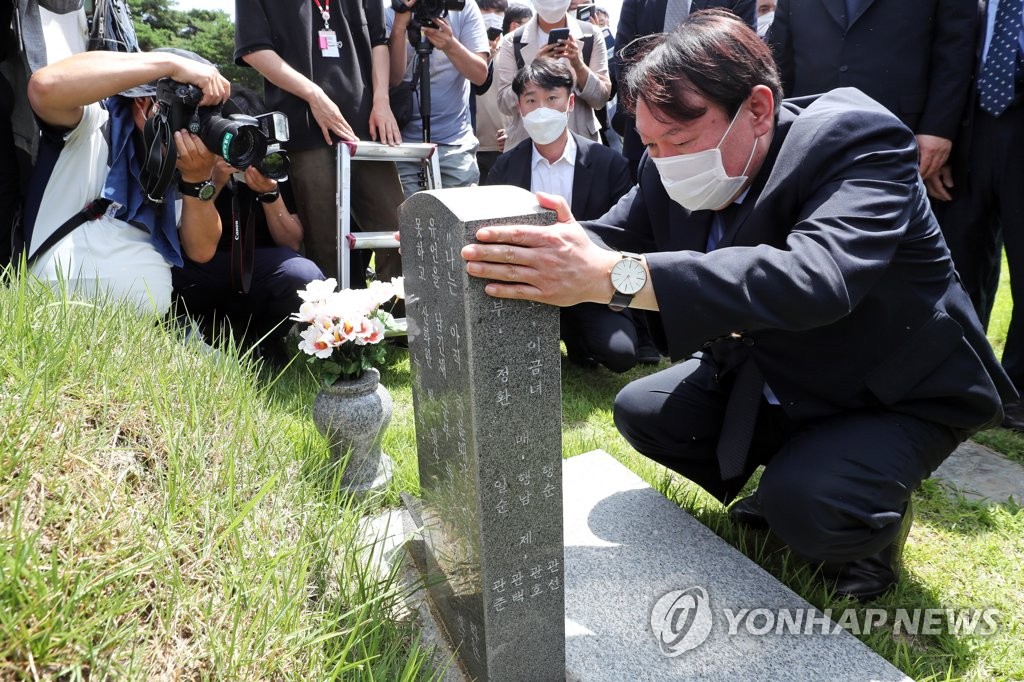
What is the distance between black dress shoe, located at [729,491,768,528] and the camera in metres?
2.50

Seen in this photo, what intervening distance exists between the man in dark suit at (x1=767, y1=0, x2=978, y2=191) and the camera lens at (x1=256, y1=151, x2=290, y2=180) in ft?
Answer: 8.37

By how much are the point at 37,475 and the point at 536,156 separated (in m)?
3.24

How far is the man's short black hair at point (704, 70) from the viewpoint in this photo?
75.1 inches

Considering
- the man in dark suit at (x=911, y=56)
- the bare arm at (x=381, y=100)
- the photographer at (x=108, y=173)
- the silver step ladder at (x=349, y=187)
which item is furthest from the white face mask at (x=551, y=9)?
the photographer at (x=108, y=173)

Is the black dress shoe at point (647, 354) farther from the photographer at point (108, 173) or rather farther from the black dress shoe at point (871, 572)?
the photographer at point (108, 173)

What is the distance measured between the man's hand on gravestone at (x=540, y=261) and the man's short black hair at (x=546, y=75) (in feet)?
8.83

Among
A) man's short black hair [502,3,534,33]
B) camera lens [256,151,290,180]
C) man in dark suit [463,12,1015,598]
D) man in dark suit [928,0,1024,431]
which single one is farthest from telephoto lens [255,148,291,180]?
man's short black hair [502,3,534,33]

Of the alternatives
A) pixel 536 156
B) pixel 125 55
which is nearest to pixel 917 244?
pixel 536 156

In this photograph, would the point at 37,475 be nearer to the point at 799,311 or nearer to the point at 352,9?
the point at 799,311

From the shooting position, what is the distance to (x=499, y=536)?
1622 millimetres

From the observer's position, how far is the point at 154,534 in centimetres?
151

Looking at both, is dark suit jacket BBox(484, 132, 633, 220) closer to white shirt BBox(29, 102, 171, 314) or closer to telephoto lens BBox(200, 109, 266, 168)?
telephoto lens BBox(200, 109, 266, 168)

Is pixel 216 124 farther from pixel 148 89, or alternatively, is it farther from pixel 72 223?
pixel 72 223

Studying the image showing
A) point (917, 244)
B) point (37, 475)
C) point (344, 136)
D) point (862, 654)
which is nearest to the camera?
point (37, 475)
